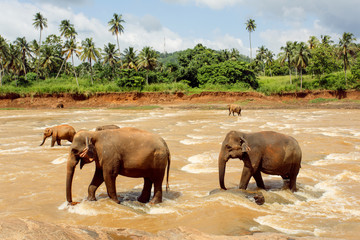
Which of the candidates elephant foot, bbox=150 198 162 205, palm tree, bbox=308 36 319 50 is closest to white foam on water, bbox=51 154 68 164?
elephant foot, bbox=150 198 162 205

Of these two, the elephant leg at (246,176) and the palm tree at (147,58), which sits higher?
the palm tree at (147,58)

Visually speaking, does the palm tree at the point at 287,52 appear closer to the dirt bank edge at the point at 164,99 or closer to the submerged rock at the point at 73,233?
the dirt bank edge at the point at 164,99

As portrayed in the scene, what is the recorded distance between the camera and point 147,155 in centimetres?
604

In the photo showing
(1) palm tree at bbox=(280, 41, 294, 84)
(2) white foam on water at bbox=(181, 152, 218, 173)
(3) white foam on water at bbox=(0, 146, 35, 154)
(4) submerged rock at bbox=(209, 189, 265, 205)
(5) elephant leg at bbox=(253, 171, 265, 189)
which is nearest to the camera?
(4) submerged rock at bbox=(209, 189, 265, 205)

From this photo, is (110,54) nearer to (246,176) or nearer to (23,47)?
(23,47)

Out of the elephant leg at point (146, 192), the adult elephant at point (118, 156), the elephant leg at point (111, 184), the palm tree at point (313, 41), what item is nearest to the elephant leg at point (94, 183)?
the adult elephant at point (118, 156)

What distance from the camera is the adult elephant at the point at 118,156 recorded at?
5.82 metres

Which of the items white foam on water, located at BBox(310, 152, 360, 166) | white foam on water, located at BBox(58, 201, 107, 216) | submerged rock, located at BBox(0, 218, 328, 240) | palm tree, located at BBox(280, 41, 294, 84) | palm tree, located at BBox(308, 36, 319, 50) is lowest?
white foam on water, located at BBox(310, 152, 360, 166)

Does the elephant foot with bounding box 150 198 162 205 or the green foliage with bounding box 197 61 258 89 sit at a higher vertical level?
the green foliage with bounding box 197 61 258 89

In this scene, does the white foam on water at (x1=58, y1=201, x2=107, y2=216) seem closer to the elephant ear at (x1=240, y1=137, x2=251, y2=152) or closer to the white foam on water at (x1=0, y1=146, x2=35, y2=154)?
the elephant ear at (x1=240, y1=137, x2=251, y2=152)

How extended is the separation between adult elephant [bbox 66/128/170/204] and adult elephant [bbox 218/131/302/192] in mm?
1452

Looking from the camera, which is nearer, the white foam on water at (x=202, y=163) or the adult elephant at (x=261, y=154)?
the adult elephant at (x=261, y=154)

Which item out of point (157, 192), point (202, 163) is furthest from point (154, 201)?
point (202, 163)

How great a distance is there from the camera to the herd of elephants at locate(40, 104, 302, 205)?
5.84 meters
